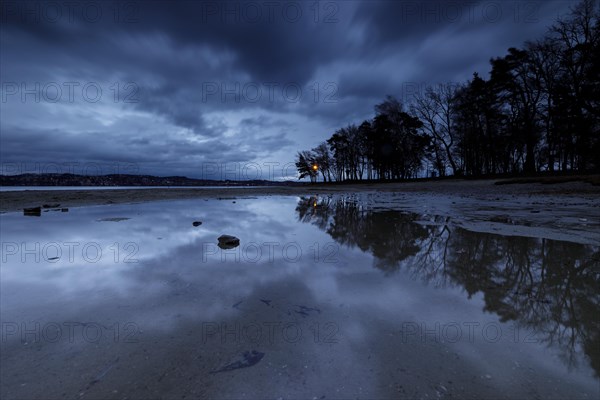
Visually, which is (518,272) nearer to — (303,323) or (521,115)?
(303,323)

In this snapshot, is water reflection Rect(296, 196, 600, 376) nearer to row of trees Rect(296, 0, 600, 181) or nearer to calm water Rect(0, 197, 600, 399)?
calm water Rect(0, 197, 600, 399)

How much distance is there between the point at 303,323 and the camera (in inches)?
92.8

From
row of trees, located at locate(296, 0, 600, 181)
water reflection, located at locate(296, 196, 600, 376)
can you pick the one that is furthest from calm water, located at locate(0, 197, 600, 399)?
row of trees, located at locate(296, 0, 600, 181)

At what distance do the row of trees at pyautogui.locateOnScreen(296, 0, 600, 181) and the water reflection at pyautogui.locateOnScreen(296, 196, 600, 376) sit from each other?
2890 cm

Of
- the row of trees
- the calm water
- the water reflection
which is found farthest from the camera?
the row of trees

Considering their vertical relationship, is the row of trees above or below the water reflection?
above

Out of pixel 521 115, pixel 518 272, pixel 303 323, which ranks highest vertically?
pixel 521 115

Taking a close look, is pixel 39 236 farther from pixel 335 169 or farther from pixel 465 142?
pixel 335 169

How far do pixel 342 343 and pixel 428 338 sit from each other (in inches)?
26.3

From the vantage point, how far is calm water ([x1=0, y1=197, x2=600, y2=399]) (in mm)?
1606

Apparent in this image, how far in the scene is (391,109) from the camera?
2037 inches

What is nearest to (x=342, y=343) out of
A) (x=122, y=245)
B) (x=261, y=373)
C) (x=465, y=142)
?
(x=261, y=373)

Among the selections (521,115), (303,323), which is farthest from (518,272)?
(521,115)

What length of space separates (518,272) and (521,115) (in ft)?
138
